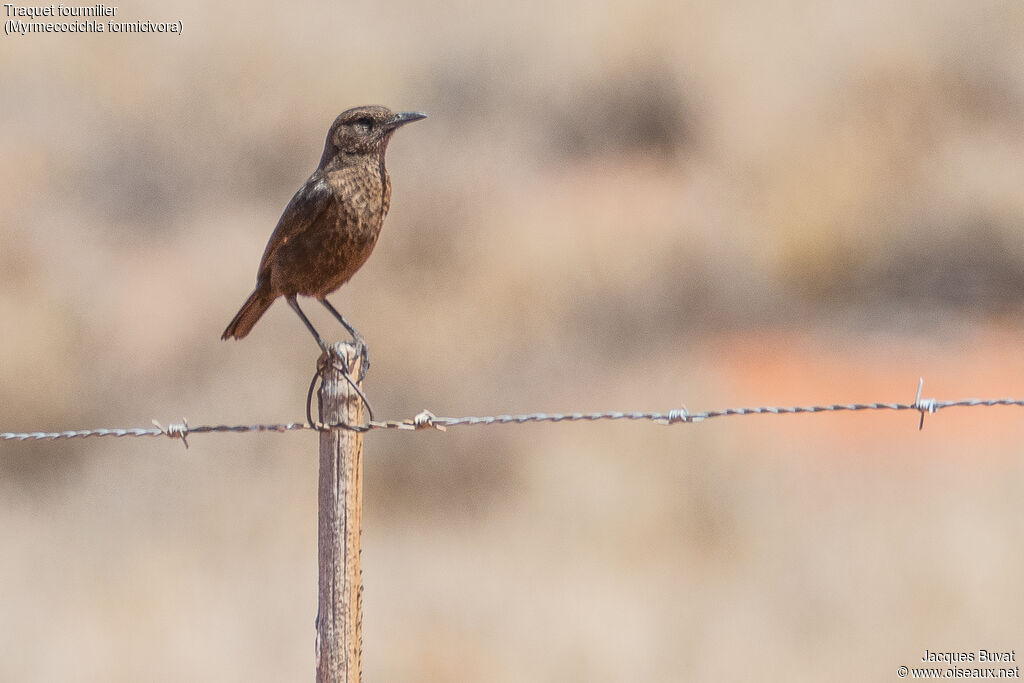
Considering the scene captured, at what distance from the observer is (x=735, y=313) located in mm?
13344

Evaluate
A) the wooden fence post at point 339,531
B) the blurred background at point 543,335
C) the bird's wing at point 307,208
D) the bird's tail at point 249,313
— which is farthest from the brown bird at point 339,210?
the blurred background at point 543,335

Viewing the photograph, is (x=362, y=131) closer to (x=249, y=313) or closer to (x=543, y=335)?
(x=249, y=313)

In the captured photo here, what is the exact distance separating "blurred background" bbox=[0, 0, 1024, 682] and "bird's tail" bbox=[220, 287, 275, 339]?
135 inches

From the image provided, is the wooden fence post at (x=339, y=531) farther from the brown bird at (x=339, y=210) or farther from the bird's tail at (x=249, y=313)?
the bird's tail at (x=249, y=313)

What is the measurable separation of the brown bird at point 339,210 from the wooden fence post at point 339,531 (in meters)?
1.26

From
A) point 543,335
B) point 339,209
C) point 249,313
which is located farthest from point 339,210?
point 543,335

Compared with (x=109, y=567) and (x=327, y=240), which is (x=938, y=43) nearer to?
(x=109, y=567)

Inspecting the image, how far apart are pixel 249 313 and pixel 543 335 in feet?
22.7

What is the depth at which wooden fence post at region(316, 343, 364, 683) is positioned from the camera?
2834 mm

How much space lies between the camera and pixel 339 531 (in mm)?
2848

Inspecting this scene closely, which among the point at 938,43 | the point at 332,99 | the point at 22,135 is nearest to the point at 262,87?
the point at 332,99

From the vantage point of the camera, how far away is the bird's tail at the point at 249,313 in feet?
A: 14.5

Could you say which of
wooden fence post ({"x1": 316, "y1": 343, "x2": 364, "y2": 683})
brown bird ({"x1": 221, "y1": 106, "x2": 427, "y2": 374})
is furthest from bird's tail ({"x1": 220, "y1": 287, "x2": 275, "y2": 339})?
wooden fence post ({"x1": 316, "y1": 343, "x2": 364, "y2": 683})

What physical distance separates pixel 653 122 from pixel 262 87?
5252 millimetres
